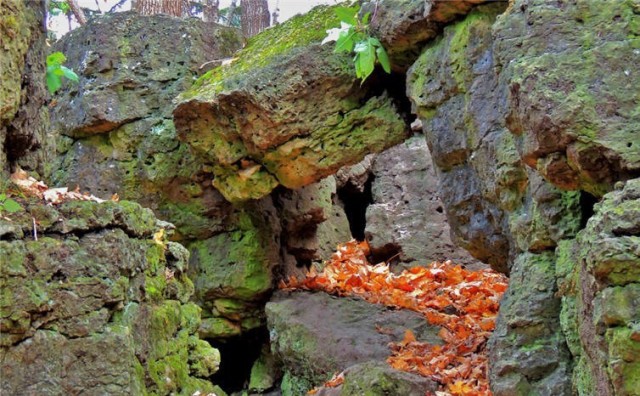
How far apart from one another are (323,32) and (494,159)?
2639 millimetres

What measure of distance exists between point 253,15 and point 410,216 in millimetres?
4706

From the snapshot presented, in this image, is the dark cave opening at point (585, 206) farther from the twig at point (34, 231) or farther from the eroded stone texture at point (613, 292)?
the twig at point (34, 231)

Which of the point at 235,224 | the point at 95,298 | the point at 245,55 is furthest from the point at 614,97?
the point at 235,224

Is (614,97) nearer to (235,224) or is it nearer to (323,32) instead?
(323,32)

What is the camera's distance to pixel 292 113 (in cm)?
686

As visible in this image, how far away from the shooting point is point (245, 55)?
7590 mm

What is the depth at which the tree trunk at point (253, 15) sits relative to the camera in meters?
12.2

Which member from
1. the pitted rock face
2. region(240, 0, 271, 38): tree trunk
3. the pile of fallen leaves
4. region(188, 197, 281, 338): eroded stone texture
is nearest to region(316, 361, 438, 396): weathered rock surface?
the pile of fallen leaves

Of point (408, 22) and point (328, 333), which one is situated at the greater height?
point (408, 22)

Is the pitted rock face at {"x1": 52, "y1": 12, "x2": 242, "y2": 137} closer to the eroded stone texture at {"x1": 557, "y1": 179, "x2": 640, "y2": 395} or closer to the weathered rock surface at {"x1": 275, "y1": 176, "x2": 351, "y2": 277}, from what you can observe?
the weathered rock surface at {"x1": 275, "y1": 176, "x2": 351, "y2": 277}

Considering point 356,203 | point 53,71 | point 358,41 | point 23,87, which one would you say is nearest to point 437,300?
point 358,41

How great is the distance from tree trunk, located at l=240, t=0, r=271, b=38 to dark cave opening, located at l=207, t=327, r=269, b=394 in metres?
5.59

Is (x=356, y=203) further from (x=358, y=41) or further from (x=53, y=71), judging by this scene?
(x=53, y=71)

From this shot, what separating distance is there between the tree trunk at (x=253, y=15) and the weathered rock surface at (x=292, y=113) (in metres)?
4.84
